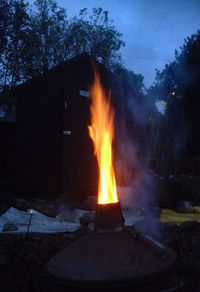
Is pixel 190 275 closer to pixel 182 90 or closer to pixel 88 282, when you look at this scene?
pixel 88 282

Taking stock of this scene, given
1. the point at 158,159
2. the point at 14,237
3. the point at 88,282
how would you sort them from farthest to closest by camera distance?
the point at 158,159
the point at 14,237
the point at 88,282

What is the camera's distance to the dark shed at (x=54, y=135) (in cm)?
1302

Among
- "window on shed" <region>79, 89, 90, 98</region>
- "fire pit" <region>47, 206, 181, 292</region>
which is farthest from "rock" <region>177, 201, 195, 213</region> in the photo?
"fire pit" <region>47, 206, 181, 292</region>

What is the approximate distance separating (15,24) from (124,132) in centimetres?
789

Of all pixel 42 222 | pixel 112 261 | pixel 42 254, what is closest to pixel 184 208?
pixel 42 222

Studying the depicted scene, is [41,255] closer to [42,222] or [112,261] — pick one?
[112,261]

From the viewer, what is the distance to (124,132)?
14.1 metres

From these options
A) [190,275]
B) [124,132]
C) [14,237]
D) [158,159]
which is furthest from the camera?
[158,159]

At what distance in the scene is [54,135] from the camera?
1307 cm

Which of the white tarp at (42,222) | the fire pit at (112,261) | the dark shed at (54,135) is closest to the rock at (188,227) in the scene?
the white tarp at (42,222)

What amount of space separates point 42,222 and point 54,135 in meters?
5.81

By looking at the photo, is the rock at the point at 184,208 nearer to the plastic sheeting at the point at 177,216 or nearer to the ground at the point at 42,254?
the plastic sheeting at the point at 177,216

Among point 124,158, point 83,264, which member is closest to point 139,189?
point 124,158

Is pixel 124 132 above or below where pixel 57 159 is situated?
above
